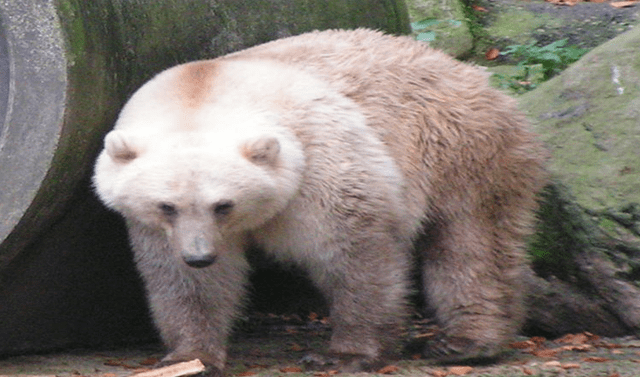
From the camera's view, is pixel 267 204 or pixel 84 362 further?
pixel 84 362

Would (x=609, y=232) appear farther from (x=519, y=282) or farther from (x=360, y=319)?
(x=360, y=319)

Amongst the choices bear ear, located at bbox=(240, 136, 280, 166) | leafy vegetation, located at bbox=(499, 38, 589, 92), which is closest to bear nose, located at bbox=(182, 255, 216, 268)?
bear ear, located at bbox=(240, 136, 280, 166)

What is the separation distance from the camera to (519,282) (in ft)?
19.5

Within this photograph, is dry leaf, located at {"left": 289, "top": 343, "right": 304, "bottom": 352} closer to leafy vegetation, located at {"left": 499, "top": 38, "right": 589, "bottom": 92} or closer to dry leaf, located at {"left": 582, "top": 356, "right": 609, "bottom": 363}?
dry leaf, located at {"left": 582, "top": 356, "right": 609, "bottom": 363}

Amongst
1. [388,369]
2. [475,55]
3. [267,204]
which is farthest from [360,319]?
[475,55]

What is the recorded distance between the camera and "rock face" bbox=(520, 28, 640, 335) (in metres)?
6.07

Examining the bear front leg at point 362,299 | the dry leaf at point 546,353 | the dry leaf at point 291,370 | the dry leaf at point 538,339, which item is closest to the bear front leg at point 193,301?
the dry leaf at point 291,370

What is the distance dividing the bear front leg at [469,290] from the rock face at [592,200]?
2.20ft

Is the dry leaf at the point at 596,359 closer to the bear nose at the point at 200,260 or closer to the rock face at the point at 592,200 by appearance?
the rock face at the point at 592,200

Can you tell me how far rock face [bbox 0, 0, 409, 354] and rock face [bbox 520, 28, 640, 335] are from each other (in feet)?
4.79

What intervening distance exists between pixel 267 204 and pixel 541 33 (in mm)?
6629

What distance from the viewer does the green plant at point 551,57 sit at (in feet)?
31.5

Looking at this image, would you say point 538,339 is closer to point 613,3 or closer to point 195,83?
point 195,83

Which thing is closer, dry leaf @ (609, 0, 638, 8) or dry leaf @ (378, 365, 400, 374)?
dry leaf @ (378, 365, 400, 374)
